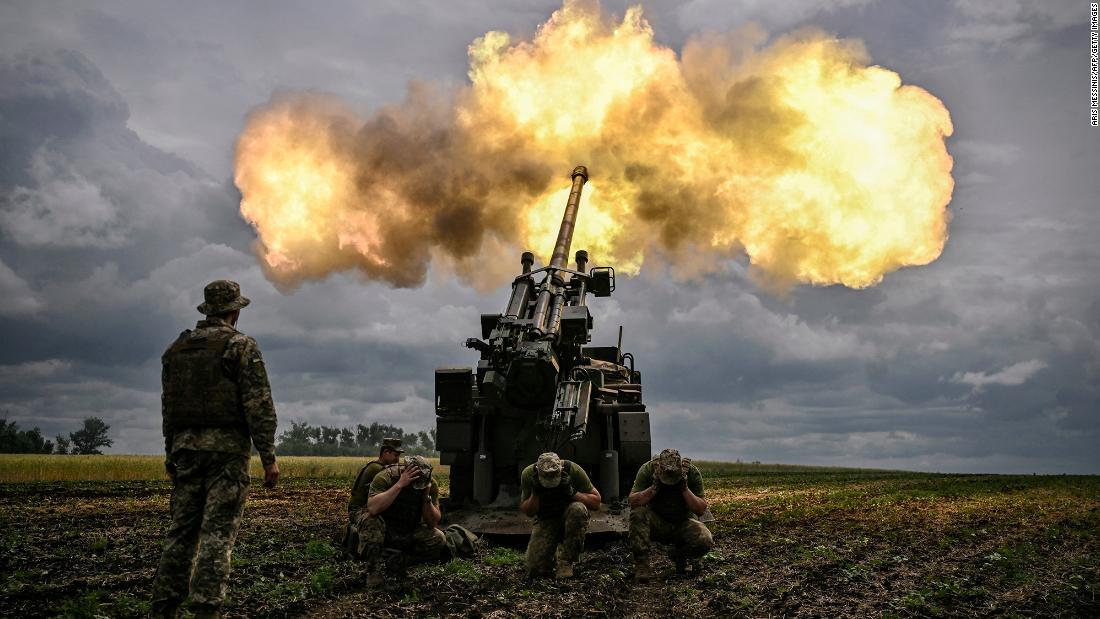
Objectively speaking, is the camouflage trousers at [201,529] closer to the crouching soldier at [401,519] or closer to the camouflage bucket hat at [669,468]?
the crouching soldier at [401,519]

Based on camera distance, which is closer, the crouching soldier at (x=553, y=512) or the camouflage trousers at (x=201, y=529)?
the camouflage trousers at (x=201, y=529)

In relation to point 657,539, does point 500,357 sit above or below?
above

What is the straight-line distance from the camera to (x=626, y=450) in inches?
552

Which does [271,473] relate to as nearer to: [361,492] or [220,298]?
[220,298]

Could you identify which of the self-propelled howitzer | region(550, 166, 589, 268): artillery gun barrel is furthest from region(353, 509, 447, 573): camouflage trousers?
region(550, 166, 589, 268): artillery gun barrel

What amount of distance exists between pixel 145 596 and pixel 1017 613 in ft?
27.4

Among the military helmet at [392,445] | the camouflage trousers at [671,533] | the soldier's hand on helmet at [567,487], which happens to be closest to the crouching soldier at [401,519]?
the military helmet at [392,445]

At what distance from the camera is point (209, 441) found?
664 centimetres

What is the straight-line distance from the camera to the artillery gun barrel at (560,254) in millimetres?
14867

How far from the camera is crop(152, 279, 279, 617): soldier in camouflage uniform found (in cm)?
647

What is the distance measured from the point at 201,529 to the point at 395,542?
9.36 feet

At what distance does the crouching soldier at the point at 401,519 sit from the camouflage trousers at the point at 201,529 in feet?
7.27

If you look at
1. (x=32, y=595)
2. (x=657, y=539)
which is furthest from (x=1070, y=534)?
(x=32, y=595)

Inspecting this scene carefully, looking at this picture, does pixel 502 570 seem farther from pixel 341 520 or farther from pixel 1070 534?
pixel 1070 534
